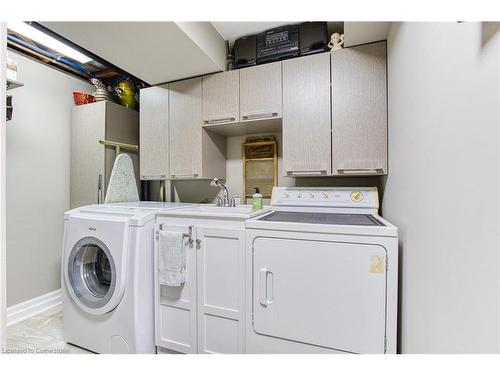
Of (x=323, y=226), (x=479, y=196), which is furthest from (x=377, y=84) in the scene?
(x=479, y=196)

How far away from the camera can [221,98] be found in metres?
2.06

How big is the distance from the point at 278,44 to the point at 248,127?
74 cm

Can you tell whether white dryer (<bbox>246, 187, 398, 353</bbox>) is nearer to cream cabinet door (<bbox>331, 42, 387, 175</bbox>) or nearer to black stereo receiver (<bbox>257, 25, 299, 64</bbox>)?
cream cabinet door (<bbox>331, 42, 387, 175</bbox>)

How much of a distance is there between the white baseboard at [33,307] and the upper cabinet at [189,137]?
194 centimetres

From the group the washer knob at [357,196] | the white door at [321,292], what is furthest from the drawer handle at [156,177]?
the washer knob at [357,196]

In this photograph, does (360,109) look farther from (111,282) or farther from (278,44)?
(111,282)

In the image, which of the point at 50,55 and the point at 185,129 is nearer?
the point at 185,129

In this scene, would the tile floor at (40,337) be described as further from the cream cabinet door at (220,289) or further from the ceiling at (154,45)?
the ceiling at (154,45)

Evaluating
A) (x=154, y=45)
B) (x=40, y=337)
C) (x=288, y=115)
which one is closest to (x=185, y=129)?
(x=154, y=45)

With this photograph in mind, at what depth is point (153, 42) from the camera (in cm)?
167

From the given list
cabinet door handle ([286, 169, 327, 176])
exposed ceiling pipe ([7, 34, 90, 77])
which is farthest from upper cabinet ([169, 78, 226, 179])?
exposed ceiling pipe ([7, 34, 90, 77])

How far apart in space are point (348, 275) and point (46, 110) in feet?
10.8

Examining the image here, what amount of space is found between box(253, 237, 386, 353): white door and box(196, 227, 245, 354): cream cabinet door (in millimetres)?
128

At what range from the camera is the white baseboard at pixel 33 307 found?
217 centimetres
